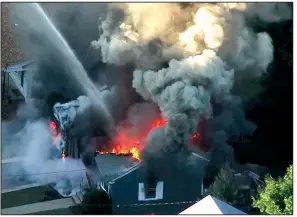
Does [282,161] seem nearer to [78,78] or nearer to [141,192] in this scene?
[141,192]

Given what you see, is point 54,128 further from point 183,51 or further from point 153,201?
point 183,51

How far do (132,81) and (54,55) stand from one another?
2.71ft

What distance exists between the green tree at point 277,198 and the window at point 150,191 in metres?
0.95

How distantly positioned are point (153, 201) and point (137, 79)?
125 cm

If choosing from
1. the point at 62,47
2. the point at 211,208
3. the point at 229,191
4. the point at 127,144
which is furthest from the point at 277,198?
the point at 62,47

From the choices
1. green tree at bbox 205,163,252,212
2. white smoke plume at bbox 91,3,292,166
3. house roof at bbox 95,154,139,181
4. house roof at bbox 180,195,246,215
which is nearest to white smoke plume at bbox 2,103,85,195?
house roof at bbox 95,154,139,181

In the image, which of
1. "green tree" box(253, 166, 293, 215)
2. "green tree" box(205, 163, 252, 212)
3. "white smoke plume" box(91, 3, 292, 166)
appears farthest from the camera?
"green tree" box(205, 163, 252, 212)

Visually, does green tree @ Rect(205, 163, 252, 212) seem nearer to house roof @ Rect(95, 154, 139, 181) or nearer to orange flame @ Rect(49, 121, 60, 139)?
house roof @ Rect(95, 154, 139, 181)

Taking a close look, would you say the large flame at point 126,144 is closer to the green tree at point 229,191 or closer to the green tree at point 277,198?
the green tree at point 229,191

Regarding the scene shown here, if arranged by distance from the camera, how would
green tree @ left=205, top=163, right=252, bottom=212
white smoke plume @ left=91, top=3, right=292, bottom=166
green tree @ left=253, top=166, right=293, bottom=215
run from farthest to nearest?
green tree @ left=205, top=163, right=252, bottom=212
white smoke plume @ left=91, top=3, right=292, bottom=166
green tree @ left=253, top=166, right=293, bottom=215

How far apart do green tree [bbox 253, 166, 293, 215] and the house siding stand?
0.69m

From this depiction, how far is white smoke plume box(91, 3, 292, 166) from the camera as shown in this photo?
17.4ft

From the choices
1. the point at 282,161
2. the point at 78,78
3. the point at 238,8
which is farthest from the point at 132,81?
the point at 282,161

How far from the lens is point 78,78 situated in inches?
213
